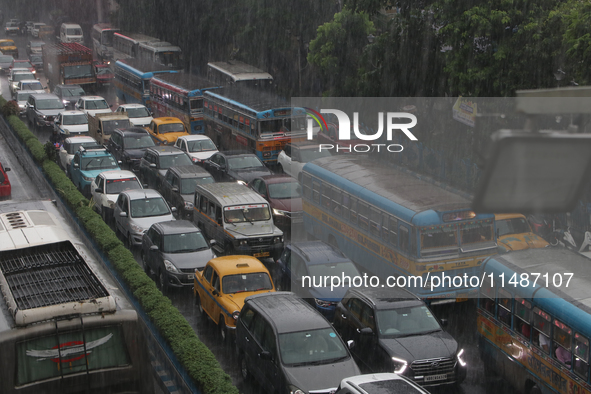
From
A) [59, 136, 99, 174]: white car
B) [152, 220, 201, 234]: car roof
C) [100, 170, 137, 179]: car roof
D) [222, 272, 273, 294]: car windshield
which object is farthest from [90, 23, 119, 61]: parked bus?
[222, 272, 273, 294]: car windshield

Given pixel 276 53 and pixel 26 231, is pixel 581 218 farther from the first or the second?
pixel 276 53

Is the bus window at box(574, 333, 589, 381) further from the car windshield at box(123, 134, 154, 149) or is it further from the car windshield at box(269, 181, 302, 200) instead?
the car windshield at box(123, 134, 154, 149)

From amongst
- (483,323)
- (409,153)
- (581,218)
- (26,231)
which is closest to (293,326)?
(483,323)

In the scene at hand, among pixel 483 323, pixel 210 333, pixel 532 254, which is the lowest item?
pixel 210 333

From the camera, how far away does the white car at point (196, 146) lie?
2686cm

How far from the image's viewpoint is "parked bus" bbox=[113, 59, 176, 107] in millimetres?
38469

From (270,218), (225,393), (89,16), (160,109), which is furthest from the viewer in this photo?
(89,16)

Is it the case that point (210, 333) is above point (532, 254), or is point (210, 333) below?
below

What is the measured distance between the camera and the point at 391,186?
16.9m

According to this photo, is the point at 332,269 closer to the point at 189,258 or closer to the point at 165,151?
the point at 189,258

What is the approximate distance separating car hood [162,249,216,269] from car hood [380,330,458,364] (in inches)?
221

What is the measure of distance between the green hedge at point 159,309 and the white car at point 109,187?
1.97 feet

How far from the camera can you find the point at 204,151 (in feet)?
88.9

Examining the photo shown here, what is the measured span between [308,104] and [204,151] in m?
12.5
